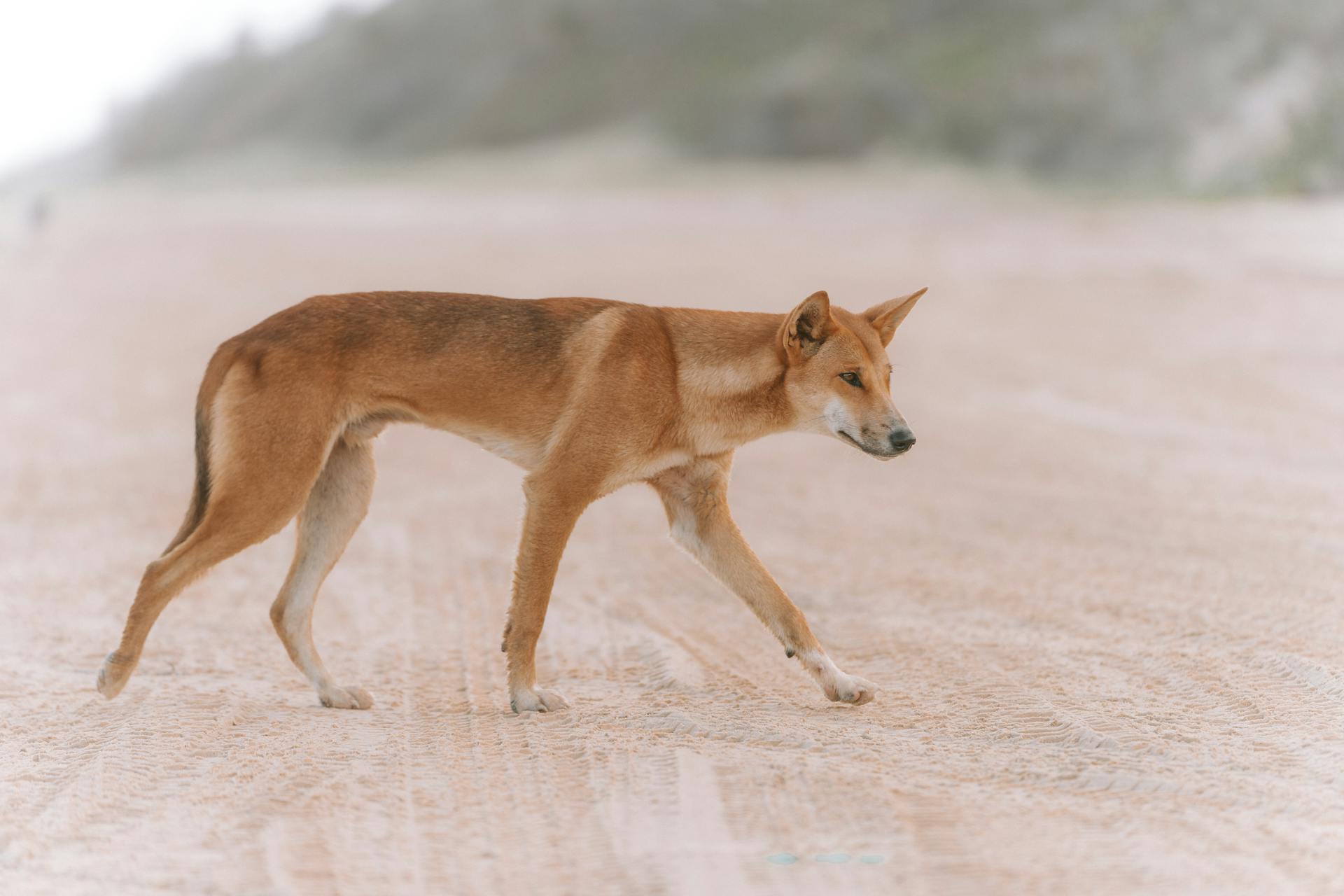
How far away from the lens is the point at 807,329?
17.2 feet

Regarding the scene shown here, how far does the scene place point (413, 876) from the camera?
3.67 m

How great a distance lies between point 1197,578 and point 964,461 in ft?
11.6

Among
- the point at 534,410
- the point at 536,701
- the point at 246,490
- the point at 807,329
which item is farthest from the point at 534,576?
the point at 807,329

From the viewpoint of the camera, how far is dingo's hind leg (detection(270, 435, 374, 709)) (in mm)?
5527

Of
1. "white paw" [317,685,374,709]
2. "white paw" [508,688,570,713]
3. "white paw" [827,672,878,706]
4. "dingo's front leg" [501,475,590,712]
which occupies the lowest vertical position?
"white paw" [317,685,374,709]

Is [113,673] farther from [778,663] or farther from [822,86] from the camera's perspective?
[822,86]

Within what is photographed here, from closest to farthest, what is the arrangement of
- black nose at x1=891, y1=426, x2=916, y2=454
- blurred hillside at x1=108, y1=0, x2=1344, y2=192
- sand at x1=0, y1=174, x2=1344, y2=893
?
sand at x1=0, y1=174, x2=1344, y2=893 < black nose at x1=891, y1=426, x2=916, y2=454 < blurred hillside at x1=108, y1=0, x2=1344, y2=192

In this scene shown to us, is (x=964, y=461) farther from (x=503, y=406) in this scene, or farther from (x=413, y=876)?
(x=413, y=876)

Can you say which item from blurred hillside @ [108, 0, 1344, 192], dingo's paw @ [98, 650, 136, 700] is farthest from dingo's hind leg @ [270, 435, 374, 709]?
blurred hillside @ [108, 0, 1344, 192]

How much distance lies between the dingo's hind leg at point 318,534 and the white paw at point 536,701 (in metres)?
0.80

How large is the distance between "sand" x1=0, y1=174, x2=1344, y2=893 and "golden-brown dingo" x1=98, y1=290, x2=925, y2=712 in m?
0.41

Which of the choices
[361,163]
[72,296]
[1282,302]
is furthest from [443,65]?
[1282,302]

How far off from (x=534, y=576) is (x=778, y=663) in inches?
48.2

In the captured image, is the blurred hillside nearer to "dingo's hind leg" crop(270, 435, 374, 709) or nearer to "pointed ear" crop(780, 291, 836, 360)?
"pointed ear" crop(780, 291, 836, 360)
